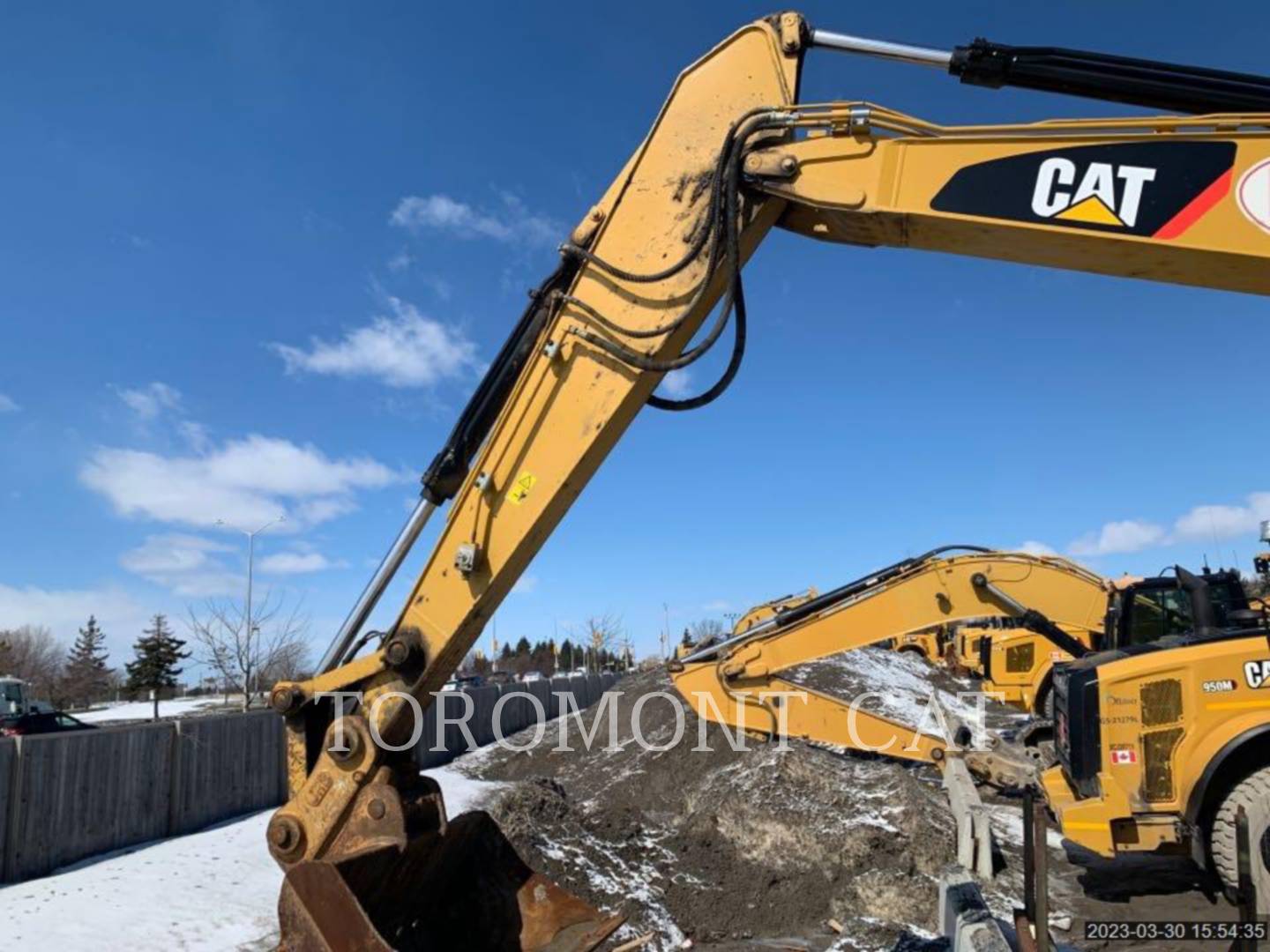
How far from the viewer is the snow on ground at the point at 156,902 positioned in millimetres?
7297


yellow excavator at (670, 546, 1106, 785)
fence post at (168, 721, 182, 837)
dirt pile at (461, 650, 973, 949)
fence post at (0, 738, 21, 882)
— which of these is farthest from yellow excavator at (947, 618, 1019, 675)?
fence post at (0, 738, 21, 882)

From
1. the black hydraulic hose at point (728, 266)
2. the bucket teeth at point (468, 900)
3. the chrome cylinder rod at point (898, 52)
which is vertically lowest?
the bucket teeth at point (468, 900)

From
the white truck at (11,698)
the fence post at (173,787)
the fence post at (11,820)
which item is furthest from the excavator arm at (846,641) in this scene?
the white truck at (11,698)

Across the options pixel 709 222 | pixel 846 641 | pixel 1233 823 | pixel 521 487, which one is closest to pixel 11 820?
pixel 521 487

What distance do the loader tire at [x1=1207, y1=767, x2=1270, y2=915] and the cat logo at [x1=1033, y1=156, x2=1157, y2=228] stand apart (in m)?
5.38

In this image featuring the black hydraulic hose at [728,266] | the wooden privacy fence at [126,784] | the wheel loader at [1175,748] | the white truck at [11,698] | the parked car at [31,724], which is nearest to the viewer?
the black hydraulic hose at [728,266]

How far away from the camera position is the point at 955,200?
12.0 ft

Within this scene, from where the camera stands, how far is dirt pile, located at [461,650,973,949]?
812 cm

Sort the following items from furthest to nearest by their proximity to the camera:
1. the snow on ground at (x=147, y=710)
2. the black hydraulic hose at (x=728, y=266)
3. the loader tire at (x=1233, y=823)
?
the snow on ground at (x=147, y=710) → the loader tire at (x=1233, y=823) → the black hydraulic hose at (x=728, y=266)

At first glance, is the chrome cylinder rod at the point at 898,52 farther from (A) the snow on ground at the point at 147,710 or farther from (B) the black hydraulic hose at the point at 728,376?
(A) the snow on ground at the point at 147,710

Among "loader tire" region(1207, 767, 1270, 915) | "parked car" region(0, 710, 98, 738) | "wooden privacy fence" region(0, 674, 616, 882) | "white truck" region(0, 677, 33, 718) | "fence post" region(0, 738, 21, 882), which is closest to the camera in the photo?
"loader tire" region(1207, 767, 1270, 915)

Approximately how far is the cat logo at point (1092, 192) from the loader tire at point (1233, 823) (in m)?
5.38

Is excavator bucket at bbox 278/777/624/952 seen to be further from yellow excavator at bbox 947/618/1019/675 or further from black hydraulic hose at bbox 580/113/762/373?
yellow excavator at bbox 947/618/1019/675

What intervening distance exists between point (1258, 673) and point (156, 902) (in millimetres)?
9402
